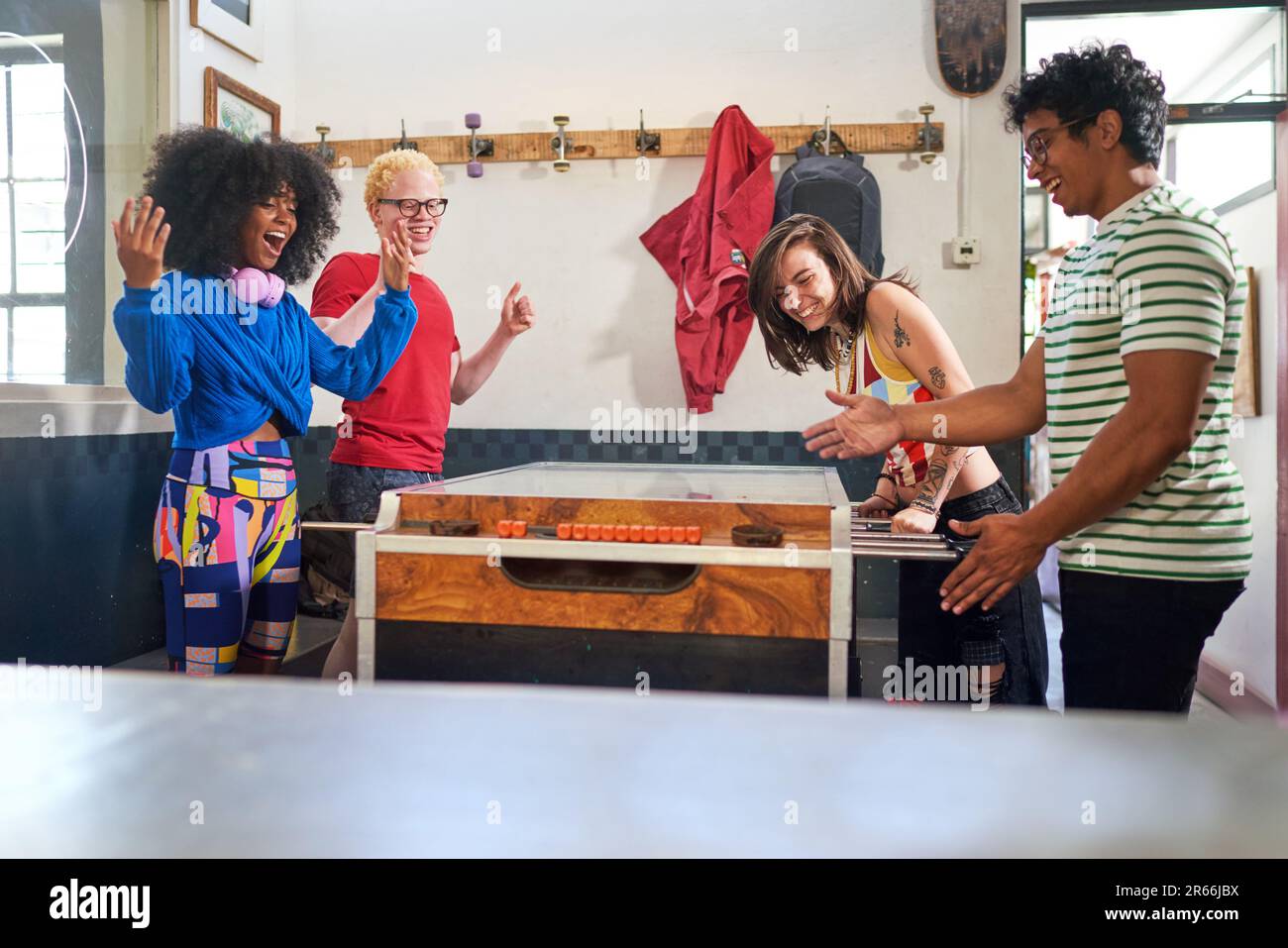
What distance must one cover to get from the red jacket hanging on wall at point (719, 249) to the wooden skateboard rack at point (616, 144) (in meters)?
0.13

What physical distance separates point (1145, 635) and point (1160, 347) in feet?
1.33

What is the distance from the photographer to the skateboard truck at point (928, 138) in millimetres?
3654

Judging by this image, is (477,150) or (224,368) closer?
(224,368)

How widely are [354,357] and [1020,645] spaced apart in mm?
1742

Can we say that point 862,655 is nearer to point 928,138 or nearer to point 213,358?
point 928,138

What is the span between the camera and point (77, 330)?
3.14 m

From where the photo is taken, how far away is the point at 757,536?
1556 mm

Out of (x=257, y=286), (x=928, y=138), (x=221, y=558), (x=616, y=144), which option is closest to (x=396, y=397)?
(x=257, y=286)

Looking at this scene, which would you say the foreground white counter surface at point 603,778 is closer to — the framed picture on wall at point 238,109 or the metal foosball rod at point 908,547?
the metal foosball rod at point 908,547

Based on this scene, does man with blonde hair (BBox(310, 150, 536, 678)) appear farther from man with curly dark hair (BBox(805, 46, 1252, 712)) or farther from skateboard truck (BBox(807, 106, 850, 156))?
man with curly dark hair (BBox(805, 46, 1252, 712))

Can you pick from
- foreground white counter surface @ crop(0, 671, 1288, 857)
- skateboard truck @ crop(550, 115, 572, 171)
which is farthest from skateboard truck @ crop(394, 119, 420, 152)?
foreground white counter surface @ crop(0, 671, 1288, 857)

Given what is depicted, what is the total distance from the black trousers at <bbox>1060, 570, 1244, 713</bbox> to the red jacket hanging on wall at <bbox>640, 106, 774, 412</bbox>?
8.11 ft

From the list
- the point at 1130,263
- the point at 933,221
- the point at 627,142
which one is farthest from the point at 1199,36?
the point at 1130,263

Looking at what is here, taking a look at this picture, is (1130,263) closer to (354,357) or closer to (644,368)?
(354,357)
